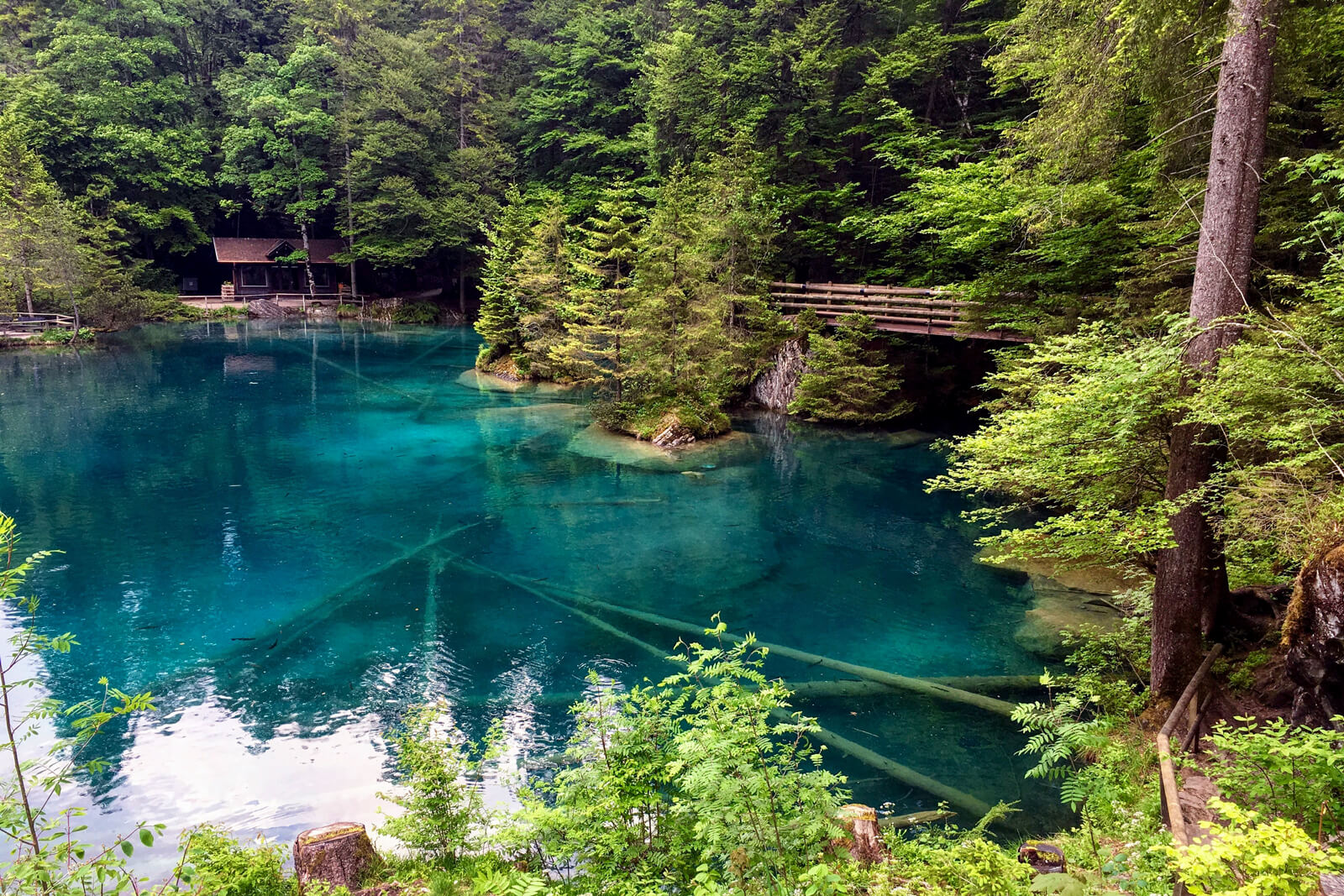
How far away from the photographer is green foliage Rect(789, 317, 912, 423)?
20.8 metres

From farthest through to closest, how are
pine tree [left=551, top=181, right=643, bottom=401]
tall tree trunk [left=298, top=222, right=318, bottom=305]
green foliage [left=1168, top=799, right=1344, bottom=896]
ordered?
tall tree trunk [left=298, top=222, right=318, bottom=305], pine tree [left=551, top=181, right=643, bottom=401], green foliage [left=1168, top=799, right=1344, bottom=896]

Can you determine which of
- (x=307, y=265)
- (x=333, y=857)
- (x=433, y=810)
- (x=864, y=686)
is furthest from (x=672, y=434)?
(x=307, y=265)

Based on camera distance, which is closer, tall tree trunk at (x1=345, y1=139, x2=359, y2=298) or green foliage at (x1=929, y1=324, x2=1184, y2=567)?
green foliage at (x1=929, y1=324, x2=1184, y2=567)

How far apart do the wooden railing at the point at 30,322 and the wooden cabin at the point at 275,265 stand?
1276 cm

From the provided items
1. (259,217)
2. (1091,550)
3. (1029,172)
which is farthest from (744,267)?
(259,217)

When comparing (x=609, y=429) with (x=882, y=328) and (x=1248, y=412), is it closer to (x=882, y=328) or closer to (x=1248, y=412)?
(x=882, y=328)

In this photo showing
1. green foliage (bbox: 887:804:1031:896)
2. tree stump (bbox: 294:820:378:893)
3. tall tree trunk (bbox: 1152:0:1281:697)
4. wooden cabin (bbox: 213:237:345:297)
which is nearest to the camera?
green foliage (bbox: 887:804:1031:896)

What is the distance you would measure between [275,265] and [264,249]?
1.53 meters

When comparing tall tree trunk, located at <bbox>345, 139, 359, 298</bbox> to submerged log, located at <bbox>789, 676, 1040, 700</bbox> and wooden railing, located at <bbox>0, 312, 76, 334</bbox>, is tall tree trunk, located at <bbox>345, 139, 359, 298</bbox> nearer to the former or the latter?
wooden railing, located at <bbox>0, 312, 76, 334</bbox>

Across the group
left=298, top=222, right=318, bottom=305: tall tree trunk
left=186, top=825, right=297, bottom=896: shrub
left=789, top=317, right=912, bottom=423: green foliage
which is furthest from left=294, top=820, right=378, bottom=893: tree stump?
left=298, top=222, right=318, bottom=305: tall tree trunk

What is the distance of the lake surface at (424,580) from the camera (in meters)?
7.53

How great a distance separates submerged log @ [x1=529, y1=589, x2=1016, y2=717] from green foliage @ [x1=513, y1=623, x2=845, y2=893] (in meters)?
3.14

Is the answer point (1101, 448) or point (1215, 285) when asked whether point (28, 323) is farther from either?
point (1215, 285)

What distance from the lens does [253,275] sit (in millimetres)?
47031
